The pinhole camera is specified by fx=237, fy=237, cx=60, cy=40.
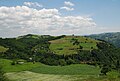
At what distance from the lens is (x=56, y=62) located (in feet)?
655

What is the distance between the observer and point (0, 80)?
6869 cm

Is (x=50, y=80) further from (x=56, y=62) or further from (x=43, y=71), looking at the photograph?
(x=56, y=62)

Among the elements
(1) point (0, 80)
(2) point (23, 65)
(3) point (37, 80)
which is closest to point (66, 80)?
(3) point (37, 80)

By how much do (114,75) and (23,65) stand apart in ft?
261

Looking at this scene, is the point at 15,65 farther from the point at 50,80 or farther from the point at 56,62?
the point at 50,80

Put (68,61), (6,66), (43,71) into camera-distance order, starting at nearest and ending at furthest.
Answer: (43,71) < (6,66) < (68,61)

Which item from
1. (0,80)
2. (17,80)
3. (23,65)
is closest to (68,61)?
(23,65)

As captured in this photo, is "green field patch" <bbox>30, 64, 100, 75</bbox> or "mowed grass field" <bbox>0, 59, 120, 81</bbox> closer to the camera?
"mowed grass field" <bbox>0, 59, 120, 81</bbox>

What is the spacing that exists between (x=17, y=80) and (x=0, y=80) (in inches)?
1381

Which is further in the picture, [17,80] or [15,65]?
[15,65]

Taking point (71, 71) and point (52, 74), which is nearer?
point (52, 74)

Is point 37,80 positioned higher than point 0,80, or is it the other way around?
point 0,80

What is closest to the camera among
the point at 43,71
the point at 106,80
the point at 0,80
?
→ the point at 0,80

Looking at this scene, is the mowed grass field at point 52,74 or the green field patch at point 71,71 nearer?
the mowed grass field at point 52,74
